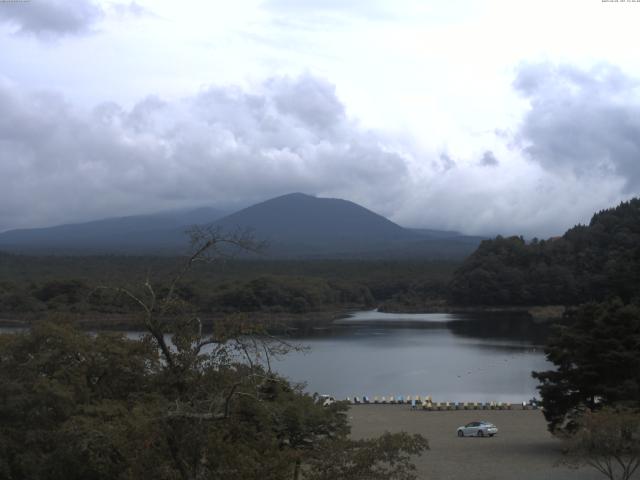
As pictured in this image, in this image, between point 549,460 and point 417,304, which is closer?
point 549,460

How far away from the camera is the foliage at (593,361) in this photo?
1376cm

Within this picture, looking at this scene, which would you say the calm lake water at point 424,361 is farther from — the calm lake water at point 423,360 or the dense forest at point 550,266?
the dense forest at point 550,266

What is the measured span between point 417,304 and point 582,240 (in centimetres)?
1396

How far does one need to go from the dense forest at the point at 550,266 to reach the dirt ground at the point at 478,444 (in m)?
38.1

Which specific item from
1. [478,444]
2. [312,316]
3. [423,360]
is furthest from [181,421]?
[312,316]

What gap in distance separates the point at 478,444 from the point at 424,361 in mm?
17882

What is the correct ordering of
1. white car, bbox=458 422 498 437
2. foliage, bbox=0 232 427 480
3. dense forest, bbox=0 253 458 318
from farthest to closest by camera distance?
1. dense forest, bbox=0 253 458 318
2. white car, bbox=458 422 498 437
3. foliage, bbox=0 232 427 480

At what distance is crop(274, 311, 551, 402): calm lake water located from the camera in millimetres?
26266

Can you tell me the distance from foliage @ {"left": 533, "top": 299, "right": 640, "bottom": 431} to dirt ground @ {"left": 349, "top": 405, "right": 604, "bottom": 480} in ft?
3.12

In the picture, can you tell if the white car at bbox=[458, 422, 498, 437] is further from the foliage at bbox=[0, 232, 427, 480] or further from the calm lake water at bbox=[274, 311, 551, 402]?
the foliage at bbox=[0, 232, 427, 480]

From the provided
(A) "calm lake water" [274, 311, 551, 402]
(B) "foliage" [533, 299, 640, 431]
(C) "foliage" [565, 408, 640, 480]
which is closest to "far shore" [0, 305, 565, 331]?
(A) "calm lake water" [274, 311, 551, 402]

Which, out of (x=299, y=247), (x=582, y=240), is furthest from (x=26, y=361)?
(x=299, y=247)

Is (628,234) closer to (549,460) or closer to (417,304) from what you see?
(417,304)

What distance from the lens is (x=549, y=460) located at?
44.5 feet
